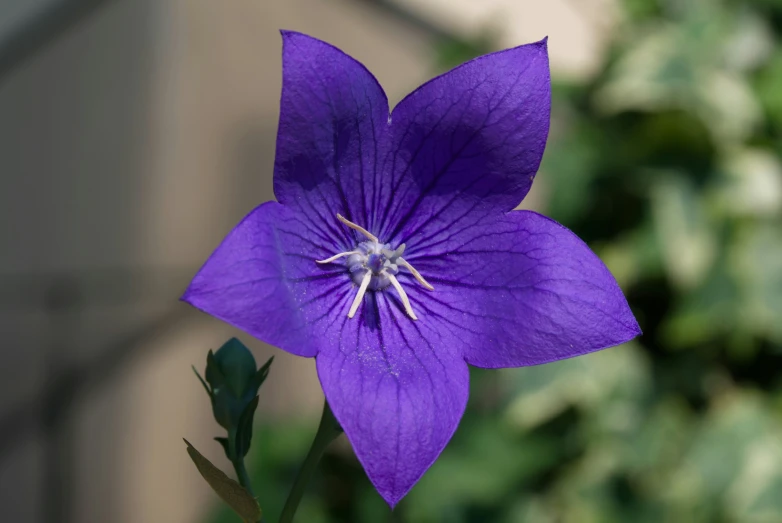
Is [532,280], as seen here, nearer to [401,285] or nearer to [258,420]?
[401,285]

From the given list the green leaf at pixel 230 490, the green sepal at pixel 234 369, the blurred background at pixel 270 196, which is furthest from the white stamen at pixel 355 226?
the blurred background at pixel 270 196

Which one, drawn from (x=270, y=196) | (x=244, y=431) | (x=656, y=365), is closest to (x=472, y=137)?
(x=244, y=431)

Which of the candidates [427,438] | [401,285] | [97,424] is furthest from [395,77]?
[427,438]

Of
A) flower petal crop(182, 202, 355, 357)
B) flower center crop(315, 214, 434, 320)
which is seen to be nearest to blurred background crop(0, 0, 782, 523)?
flower center crop(315, 214, 434, 320)

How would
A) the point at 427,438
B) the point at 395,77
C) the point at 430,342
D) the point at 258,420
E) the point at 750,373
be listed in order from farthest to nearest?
1. the point at 395,77
2. the point at 258,420
3. the point at 750,373
4. the point at 430,342
5. the point at 427,438

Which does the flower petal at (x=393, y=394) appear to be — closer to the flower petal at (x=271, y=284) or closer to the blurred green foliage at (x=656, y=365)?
the flower petal at (x=271, y=284)

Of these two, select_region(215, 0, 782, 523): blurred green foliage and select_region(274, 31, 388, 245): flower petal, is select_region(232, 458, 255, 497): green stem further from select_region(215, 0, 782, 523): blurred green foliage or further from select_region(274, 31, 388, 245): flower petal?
select_region(215, 0, 782, 523): blurred green foliage

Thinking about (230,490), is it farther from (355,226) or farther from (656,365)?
(656,365)
